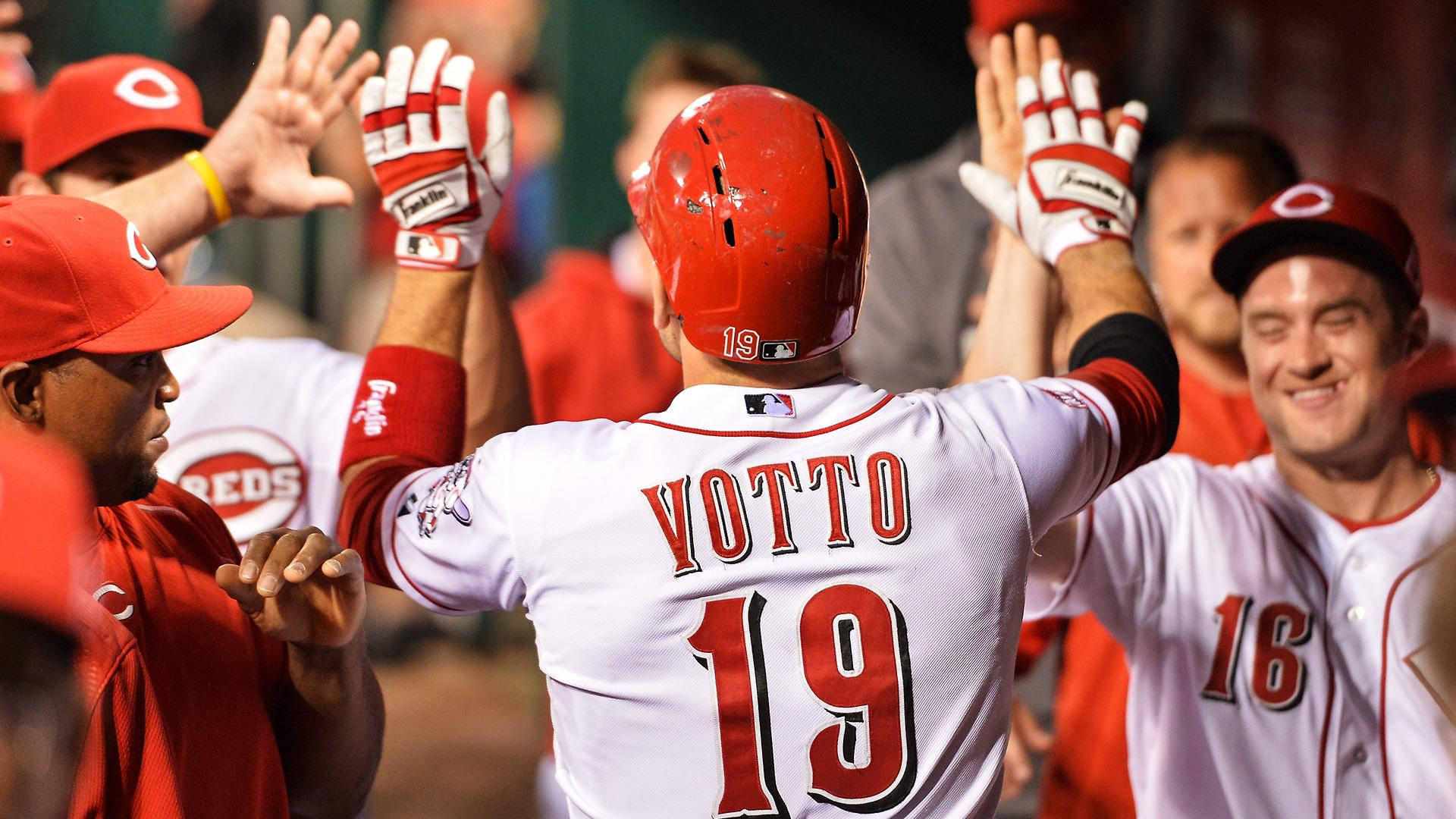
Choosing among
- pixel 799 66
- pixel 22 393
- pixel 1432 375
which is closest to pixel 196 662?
pixel 22 393

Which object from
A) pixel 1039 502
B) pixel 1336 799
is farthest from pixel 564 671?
pixel 1336 799

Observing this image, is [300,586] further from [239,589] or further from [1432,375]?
[1432,375]

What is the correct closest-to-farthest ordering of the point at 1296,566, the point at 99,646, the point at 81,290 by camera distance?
the point at 99,646, the point at 81,290, the point at 1296,566

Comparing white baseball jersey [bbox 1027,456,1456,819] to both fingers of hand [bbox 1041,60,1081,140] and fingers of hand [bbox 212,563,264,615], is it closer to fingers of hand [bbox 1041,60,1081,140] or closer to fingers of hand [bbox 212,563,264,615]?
fingers of hand [bbox 1041,60,1081,140]

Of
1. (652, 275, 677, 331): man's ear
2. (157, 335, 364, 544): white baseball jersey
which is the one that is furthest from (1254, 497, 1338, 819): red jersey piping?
(157, 335, 364, 544): white baseball jersey

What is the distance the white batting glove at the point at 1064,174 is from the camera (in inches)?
84.8

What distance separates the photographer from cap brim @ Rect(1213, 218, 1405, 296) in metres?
2.36

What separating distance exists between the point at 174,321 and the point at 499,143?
27.2 inches

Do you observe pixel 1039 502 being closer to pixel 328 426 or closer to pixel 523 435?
pixel 523 435

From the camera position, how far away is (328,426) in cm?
257

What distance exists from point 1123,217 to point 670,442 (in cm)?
91

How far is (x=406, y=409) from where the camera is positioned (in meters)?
1.98

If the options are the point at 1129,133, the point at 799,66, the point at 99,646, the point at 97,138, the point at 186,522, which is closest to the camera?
the point at 99,646

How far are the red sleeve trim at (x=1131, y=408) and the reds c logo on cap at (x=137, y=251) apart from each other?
1.21m
